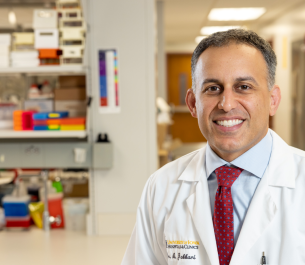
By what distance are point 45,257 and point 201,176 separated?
3.90ft

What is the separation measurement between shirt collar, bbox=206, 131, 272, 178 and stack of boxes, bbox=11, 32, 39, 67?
1.59 metres

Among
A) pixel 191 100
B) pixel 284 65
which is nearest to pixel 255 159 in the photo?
pixel 191 100

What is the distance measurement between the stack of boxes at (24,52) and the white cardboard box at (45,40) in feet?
0.20

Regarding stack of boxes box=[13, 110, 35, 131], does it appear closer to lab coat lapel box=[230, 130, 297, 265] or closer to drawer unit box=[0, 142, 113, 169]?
drawer unit box=[0, 142, 113, 169]

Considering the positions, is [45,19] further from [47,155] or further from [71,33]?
[47,155]

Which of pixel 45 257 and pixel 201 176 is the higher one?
pixel 201 176

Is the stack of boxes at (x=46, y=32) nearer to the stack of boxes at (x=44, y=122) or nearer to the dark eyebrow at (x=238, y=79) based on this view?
the stack of boxes at (x=44, y=122)

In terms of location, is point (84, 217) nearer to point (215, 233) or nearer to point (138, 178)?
point (138, 178)

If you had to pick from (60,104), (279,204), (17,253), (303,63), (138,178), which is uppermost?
(303,63)

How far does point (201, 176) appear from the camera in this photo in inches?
48.6

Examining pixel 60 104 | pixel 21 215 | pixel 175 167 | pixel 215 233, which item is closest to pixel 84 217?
pixel 21 215

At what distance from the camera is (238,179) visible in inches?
45.5

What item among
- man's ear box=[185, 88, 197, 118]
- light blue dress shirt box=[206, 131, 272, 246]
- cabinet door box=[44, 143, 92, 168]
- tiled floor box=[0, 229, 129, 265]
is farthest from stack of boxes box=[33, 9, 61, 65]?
light blue dress shirt box=[206, 131, 272, 246]

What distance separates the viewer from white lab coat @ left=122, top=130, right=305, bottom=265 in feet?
3.43
